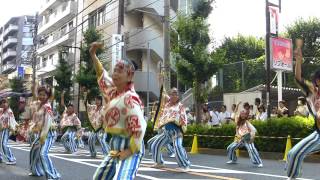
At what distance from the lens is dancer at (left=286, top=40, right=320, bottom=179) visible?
6828 mm

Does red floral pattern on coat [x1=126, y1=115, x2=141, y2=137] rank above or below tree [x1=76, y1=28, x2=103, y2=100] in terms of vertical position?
below

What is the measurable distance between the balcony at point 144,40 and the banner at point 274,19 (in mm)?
16525

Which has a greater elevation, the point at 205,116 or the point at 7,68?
the point at 7,68

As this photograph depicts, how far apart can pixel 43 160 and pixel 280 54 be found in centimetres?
Result: 1234

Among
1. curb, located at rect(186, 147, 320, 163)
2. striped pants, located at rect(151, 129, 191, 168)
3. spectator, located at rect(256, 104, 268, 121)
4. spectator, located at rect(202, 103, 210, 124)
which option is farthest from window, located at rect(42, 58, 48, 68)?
striped pants, located at rect(151, 129, 191, 168)

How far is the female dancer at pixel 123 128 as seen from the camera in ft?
15.5

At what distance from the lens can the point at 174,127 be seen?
36.6 feet

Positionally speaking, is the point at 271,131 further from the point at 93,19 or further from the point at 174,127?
the point at 93,19

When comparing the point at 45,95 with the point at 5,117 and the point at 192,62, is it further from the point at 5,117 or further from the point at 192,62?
the point at 192,62

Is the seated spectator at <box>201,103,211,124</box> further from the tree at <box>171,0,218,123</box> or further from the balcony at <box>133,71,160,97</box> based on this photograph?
the balcony at <box>133,71,160,97</box>

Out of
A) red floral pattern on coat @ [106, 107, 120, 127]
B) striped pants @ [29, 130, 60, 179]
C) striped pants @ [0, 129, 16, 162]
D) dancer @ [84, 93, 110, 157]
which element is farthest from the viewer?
dancer @ [84, 93, 110, 157]

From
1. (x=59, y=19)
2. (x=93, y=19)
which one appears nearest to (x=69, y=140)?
(x=93, y=19)

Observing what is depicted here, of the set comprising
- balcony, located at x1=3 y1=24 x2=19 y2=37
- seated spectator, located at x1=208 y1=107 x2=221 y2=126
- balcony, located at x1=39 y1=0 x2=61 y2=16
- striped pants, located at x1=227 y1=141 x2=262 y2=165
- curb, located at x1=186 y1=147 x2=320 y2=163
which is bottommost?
curb, located at x1=186 y1=147 x2=320 y2=163

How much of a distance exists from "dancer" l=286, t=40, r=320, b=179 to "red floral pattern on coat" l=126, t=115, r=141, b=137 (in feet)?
9.84
